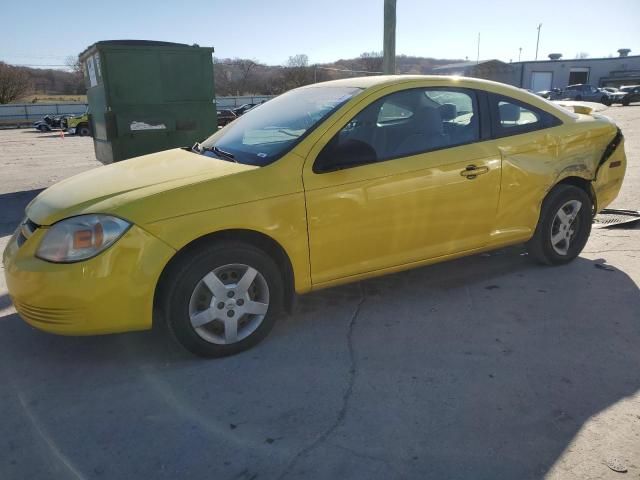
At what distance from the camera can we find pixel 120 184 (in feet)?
10.6

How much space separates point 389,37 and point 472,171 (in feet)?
15.6

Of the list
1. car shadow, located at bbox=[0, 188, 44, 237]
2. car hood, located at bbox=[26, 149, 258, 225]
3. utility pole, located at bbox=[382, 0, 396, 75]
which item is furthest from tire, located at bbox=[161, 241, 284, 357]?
utility pole, located at bbox=[382, 0, 396, 75]

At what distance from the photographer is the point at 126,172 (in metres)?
3.57

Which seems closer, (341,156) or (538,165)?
(341,156)

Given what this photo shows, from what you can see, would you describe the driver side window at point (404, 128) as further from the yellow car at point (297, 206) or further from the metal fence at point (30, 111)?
the metal fence at point (30, 111)

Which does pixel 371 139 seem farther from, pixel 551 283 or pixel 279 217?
pixel 551 283

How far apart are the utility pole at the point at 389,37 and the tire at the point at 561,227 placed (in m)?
4.34

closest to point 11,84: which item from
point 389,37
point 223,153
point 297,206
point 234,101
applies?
point 234,101

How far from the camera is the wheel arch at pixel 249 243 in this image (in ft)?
9.86

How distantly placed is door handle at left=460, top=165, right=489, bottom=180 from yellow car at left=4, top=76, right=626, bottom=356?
1 cm

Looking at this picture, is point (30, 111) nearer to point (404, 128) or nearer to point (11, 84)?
point (11, 84)

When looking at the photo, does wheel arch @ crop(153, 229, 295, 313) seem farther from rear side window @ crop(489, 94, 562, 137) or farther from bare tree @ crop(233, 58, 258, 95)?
bare tree @ crop(233, 58, 258, 95)

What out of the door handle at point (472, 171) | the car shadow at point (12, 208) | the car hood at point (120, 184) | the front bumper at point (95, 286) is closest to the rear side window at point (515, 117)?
the door handle at point (472, 171)

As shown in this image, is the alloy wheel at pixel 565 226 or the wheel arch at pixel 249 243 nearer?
the wheel arch at pixel 249 243
